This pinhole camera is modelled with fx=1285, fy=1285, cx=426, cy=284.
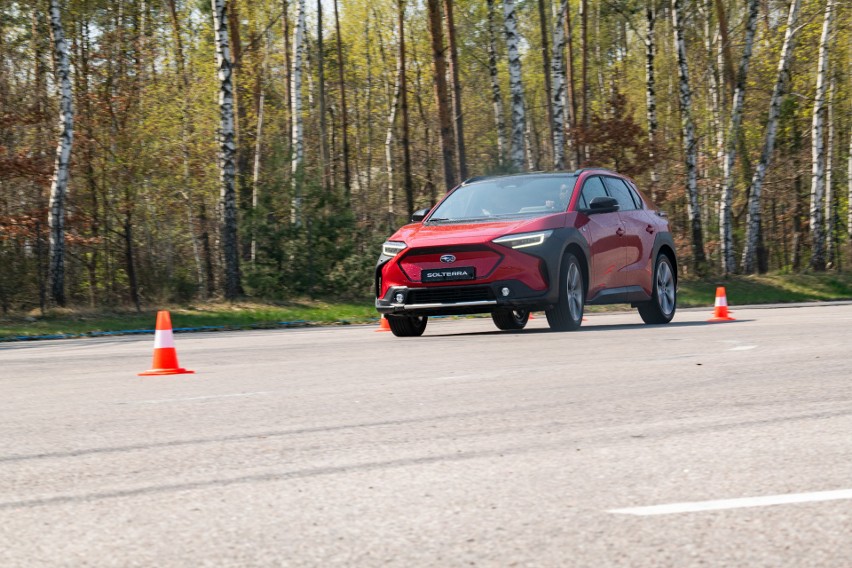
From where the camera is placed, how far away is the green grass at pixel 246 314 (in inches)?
918

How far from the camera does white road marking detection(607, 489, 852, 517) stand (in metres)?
4.98

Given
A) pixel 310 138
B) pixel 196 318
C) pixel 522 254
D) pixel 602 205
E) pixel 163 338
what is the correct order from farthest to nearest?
pixel 310 138 < pixel 196 318 < pixel 602 205 < pixel 522 254 < pixel 163 338

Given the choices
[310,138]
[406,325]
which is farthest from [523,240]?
[310,138]

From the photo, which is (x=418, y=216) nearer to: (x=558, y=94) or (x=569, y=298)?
(x=569, y=298)

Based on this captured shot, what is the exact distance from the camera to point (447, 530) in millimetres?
4719

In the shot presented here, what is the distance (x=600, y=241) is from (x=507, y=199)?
1.25 m

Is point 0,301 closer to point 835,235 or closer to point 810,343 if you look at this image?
point 810,343

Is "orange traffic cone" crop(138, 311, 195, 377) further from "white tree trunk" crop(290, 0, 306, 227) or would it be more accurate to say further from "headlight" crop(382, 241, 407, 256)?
"white tree trunk" crop(290, 0, 306, 227)

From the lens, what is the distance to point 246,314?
25359mm

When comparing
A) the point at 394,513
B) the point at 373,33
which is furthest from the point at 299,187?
the point at 373,33

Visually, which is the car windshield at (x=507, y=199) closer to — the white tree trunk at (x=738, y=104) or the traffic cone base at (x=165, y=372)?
the traffic cone base at (x=165, y=372)

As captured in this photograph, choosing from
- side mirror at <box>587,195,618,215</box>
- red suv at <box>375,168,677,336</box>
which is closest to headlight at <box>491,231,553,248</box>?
red suv at <box>375,168,677,336</box>

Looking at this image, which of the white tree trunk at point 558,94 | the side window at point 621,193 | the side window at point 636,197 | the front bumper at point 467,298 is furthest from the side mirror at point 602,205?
the white tree trunk at point 558,94

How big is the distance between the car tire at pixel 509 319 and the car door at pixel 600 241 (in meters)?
1.43
